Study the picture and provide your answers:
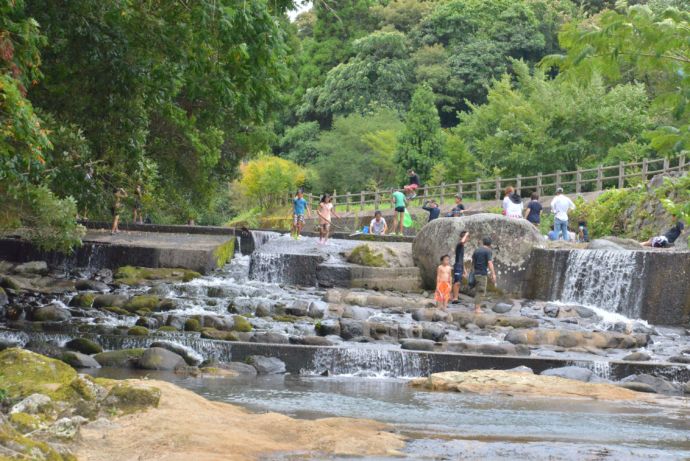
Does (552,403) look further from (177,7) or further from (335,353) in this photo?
(177,7)

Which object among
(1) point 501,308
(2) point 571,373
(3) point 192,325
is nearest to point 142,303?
(3) point 192,325

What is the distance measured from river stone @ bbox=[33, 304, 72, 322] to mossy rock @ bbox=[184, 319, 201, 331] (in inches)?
93.2

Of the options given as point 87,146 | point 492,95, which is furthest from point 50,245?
point 492,95

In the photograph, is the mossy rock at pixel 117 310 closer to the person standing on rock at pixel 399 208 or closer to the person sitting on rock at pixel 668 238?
the person standing on rock at pixel 399 208

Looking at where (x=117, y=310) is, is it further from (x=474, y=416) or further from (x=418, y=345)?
(x=474, y=416)

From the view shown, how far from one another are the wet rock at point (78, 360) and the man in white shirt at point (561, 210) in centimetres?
1683

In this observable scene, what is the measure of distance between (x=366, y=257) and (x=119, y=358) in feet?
39.0

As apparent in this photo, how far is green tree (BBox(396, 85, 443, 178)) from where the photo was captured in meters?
50.4

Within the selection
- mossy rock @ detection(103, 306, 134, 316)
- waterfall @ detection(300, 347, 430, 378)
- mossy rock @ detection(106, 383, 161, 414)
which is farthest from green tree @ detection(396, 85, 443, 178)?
mossy rock @ detection(106, 383, 161, 414)

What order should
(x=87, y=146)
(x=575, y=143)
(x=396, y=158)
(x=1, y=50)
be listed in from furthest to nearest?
(x=396, y=158)
(x=575, y=143)
(x=87, y=146)
(x=1, y=50)

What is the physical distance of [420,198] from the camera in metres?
47.2

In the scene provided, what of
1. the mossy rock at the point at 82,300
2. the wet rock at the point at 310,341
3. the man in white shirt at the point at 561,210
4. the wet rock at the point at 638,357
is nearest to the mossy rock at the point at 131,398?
the wet rock at the point at 310,341

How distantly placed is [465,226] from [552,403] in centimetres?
1246

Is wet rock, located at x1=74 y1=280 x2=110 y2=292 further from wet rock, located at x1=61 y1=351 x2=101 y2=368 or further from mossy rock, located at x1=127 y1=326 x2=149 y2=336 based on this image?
wet rock, located at x1=61 y1=351 x2=101 y2=368
